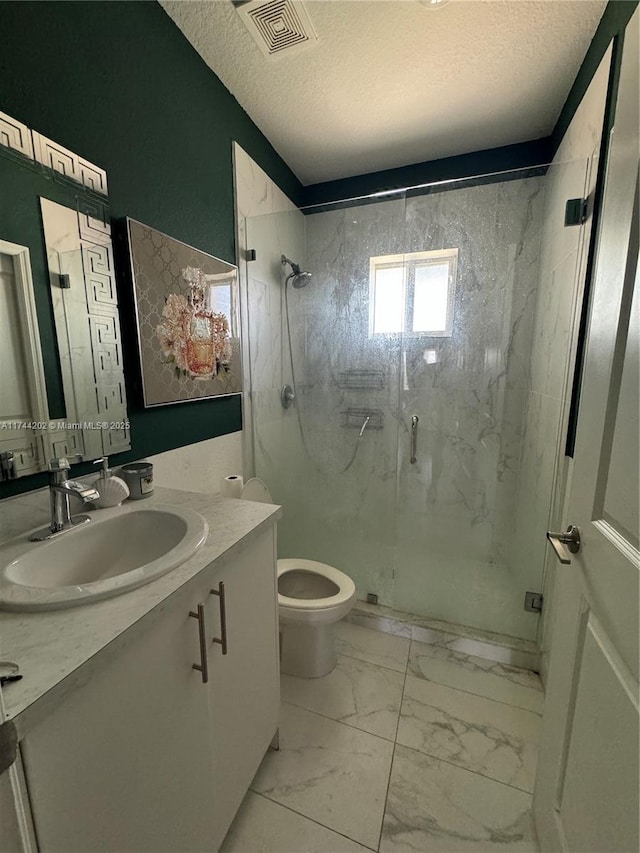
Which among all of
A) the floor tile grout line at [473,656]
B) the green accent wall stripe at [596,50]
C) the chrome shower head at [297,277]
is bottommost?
the floor tile grout line at [473,656]

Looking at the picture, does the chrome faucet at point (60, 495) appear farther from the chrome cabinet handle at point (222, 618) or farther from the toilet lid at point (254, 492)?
the toilet lid at point (254, 492)

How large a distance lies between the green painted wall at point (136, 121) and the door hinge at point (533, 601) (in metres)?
1.74

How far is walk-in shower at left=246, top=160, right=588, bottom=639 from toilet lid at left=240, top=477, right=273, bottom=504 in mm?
283

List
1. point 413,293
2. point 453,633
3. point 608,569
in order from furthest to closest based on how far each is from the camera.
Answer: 1. point 413,293
2. point 453,633
3. point 608,569

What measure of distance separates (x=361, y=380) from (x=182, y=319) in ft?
3.55

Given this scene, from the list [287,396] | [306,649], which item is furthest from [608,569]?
[287,396]

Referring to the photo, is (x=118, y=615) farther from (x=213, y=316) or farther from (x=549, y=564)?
(x=549, y=564)

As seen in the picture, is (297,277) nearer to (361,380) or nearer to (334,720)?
(361,380)

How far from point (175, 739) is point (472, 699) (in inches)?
50.8

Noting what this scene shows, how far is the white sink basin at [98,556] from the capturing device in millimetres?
646

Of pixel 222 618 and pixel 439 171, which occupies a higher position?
pixel 439 171

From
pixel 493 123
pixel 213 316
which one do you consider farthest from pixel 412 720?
pixel 493 123

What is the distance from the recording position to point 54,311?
968mm

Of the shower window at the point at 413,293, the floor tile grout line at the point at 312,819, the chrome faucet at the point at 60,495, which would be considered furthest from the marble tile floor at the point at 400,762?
the shower window at the point at 413,293
